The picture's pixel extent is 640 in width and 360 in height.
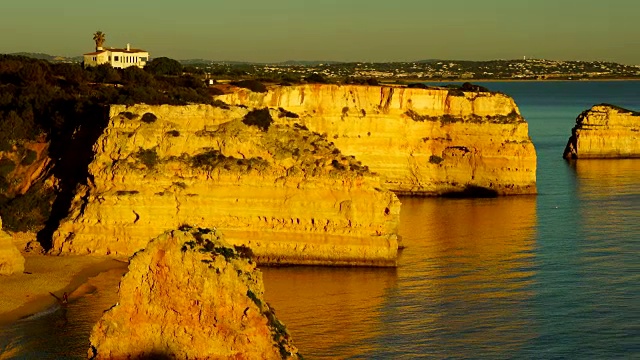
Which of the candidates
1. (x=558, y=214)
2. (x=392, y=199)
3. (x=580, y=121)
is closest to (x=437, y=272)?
(x=392, y=199)

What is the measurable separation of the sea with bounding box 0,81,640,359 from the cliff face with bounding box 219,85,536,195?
919cm

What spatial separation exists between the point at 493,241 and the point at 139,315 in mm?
27217

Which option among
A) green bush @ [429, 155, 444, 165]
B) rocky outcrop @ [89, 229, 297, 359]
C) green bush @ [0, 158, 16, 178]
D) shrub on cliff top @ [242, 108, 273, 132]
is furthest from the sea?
green bush @ [0, 158, 16, 178]

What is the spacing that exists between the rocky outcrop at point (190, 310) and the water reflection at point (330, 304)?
23.7ft

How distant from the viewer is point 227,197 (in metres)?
40.5

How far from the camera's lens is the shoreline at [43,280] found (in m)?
32.5

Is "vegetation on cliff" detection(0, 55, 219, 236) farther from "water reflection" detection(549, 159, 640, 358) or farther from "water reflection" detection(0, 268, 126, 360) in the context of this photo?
"water reflection" detection(549, 159, 640, 358)

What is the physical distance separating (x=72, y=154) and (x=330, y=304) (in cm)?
1524

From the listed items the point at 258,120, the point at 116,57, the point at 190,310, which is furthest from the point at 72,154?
the point at 116,57

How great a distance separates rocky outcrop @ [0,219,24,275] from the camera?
35375 mm

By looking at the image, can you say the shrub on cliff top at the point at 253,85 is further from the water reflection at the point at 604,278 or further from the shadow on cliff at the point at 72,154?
the water reflection at the point at 604,278

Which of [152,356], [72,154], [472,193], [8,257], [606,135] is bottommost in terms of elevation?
[472,193]

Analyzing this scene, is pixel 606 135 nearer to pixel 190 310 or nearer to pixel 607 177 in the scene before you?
pixel 607 177

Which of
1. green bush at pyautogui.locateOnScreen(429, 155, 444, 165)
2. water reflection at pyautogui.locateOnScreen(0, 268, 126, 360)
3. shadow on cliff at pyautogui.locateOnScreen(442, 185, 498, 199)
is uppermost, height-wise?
green bush at pyautogui.locateOnScreen(429, 155, 444, 165)
